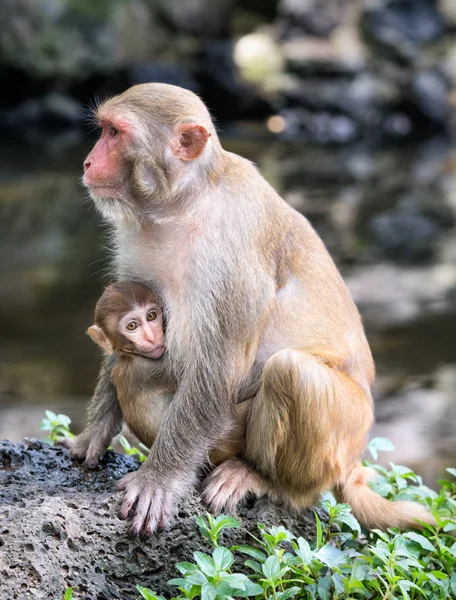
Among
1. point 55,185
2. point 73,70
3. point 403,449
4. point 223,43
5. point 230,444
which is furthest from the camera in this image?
point 223,43

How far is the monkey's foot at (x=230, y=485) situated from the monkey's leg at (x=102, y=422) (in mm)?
664

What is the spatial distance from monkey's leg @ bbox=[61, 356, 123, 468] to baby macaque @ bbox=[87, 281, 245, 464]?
29cm

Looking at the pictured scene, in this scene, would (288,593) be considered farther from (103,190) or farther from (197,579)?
(103,190)

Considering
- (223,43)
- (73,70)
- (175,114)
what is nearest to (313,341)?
(175,114)

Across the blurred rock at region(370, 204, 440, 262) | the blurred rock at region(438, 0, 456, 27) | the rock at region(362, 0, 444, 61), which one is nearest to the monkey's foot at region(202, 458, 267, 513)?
the blurred rock at region(370, 204, 440, 262)

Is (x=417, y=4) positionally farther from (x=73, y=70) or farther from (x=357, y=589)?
(x=357, y=589)

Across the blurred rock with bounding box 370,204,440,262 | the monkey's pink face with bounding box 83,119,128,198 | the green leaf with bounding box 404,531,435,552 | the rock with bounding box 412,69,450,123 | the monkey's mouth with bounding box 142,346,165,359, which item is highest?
the rock with bounding box 412,69,450,123

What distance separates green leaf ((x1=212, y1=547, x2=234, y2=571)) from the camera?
3553 millimetres

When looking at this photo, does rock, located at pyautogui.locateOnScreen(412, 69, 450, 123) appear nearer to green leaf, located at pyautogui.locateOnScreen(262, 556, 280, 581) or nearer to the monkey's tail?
the monkey's tail

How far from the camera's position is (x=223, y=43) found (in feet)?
78.0

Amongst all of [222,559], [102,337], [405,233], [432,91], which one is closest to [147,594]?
[222,559]

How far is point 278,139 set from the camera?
2148 centimetres

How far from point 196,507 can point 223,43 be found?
21.1 metres

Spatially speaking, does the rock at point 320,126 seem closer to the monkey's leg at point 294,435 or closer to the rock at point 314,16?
the rock at point 314,16
